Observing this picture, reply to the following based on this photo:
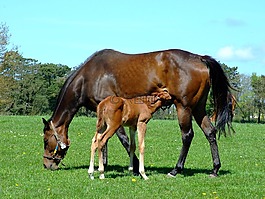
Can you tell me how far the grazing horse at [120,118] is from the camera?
376 inches

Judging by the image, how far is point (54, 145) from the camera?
11.0m

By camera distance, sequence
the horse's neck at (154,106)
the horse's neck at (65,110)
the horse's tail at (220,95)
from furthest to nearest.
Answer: the horse's neck at (65,110), the horse's tail at (220,95), the horse's neck at (154,106)

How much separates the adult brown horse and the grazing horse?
2.28 feet

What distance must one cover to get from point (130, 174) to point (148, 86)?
1903 mm

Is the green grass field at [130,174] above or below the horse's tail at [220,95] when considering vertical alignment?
below

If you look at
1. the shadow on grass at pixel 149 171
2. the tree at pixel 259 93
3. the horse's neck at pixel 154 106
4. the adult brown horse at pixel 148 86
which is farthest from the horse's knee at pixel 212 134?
the tree at pixel 259 93

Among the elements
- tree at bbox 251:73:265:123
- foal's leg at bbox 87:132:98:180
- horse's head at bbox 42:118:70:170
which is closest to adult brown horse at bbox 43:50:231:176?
horse's head at bbox 42:118:70:170

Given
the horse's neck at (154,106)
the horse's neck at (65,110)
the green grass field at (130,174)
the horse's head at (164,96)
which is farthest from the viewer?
the horse's neck at (65,110)

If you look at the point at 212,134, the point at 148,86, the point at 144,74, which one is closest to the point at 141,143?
the point at 148,86

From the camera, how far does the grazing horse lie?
9.54m

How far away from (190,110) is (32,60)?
200ft

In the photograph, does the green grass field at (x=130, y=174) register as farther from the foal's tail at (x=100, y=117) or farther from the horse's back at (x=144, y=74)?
the horse's back at (x=144, y=74)

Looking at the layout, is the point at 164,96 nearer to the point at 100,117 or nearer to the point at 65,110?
the point at 100,117

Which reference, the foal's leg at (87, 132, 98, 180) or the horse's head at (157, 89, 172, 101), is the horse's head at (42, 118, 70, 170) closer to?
the foal's leg at (87, 132, 98, 180)
